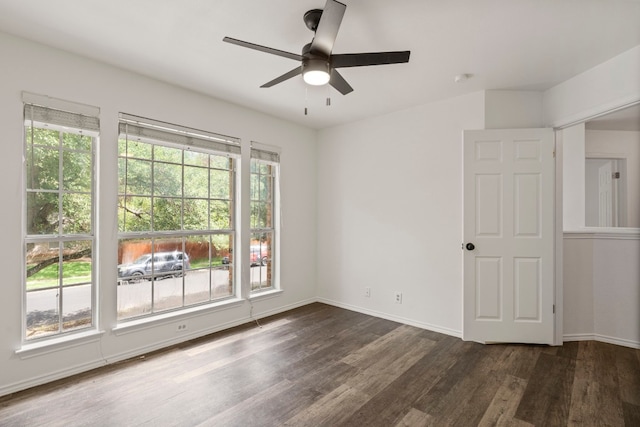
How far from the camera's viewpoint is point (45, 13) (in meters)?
2.03

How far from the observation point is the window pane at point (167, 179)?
311 centimetres

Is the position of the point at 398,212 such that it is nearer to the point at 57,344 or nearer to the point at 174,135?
the point at 174,135

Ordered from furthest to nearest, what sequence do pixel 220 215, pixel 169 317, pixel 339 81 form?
pixel 220 215 → pixel 169 317 → pixel 339 81

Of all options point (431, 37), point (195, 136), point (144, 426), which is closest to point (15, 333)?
point (144, 426)

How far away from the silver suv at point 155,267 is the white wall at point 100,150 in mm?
173

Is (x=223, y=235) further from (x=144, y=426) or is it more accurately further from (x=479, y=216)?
(x=479, y=216)

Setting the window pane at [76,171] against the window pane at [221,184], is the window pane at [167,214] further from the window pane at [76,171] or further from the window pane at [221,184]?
the window pane at [76,171]

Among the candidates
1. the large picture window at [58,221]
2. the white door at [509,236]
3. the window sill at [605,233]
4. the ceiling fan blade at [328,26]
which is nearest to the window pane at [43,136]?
the large picture window at [58,221]

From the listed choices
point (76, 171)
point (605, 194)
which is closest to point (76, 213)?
point (76, 171)

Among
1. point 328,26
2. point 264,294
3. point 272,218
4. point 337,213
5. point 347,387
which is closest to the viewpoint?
point 328,26

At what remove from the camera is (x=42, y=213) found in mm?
2451

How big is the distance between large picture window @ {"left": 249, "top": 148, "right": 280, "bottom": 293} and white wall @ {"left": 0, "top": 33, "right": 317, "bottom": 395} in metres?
0.26

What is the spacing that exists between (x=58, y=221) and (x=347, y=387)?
2.70 meters

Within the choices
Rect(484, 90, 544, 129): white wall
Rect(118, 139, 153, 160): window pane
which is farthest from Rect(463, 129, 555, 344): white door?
Rect(118, 139, 153, 160): window pane
